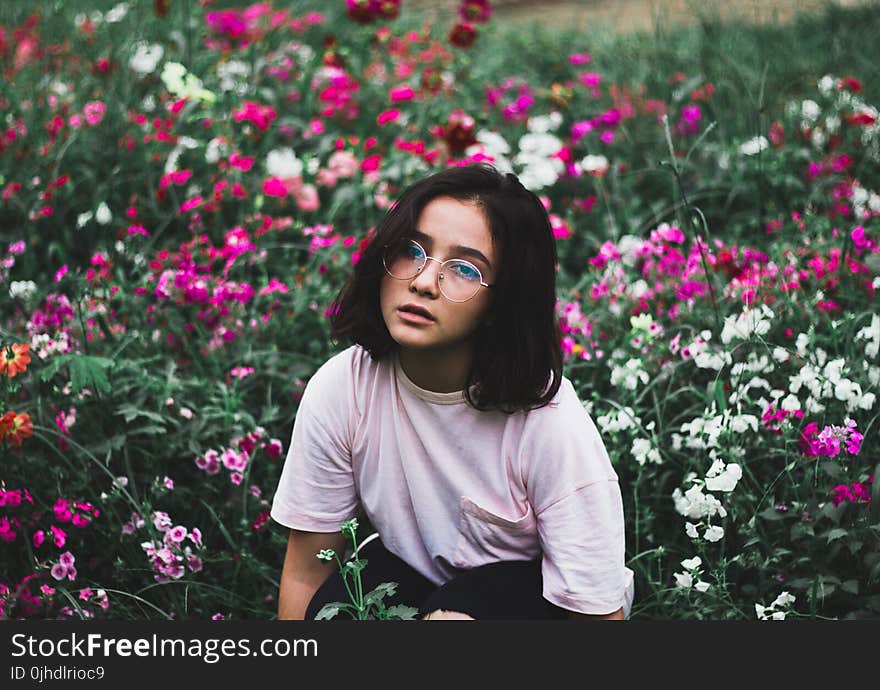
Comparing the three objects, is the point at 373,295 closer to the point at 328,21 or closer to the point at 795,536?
the point at 795,536

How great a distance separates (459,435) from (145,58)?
242 centimetres

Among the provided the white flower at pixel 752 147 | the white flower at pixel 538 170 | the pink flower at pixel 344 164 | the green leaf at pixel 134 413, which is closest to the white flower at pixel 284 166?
the pink flower at pixel 344 164

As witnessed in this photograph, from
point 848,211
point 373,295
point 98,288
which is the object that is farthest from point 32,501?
point 848,211

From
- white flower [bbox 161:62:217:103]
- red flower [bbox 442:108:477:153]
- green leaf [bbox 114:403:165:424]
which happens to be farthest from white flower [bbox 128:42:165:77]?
green leaf [bbox 114:403:165:424]

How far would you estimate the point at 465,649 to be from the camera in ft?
4.91

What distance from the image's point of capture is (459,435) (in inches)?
62.2

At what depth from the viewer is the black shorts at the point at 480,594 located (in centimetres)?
156

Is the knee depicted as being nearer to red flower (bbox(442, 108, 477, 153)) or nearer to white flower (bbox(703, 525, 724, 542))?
white flower (bbox(703, 525, 724, 542))

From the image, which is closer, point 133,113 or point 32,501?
point 32,501

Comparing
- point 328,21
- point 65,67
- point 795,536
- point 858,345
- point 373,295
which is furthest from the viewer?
point 328,21

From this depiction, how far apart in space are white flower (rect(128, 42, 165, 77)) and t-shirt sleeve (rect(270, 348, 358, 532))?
2.16 m

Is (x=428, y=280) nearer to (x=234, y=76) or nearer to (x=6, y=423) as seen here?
(x=6, y=423)

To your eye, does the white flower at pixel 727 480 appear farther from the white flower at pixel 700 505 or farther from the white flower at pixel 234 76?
the white flower at pixel 234 76

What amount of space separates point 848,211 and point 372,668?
216 centimetres
